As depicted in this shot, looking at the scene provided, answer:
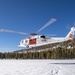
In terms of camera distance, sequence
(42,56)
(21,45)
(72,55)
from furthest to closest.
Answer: (42,56), (72,55), (21,45)

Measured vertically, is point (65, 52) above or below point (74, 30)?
below

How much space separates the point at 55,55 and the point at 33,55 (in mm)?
16208

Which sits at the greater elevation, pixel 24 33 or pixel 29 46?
pixel 24 33

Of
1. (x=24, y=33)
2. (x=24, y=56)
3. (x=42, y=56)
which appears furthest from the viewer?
(x=24, y=56)

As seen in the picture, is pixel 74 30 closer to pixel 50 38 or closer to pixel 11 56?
pixel 50 38

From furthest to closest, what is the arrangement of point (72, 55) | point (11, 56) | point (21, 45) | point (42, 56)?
point (11, 56) → point (42, 56) → point (72, 55) → point (21, 45)

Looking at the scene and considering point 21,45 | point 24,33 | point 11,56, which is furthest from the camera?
point 11,56

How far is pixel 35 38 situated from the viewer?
52.8 m

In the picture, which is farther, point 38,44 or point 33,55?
point 33,55

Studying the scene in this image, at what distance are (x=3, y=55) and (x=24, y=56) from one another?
21773 mm

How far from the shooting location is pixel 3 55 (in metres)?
140

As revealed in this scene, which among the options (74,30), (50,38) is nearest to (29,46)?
(50,38)

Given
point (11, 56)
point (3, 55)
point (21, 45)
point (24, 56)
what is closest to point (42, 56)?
point (24, 56)

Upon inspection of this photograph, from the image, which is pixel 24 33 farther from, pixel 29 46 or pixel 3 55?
pixel 3 55
